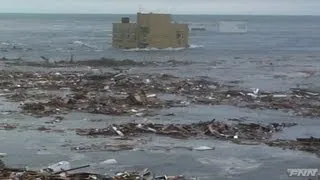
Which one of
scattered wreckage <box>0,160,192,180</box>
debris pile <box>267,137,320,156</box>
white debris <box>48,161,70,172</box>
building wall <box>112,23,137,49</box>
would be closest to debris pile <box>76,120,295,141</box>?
debris pile <box>267,137,320,156</box>

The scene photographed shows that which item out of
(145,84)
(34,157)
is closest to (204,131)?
(34,157)

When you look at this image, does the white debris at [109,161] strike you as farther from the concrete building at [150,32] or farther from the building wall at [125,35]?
the building wall at [125,35]

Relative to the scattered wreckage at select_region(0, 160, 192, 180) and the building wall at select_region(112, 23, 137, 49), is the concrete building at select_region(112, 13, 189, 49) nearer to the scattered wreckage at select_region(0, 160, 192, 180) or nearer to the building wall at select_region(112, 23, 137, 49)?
the building wall at select_region(112, 23, 137, 49)

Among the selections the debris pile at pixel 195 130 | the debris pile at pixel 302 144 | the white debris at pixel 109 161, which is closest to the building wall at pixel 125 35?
the debris pile at pixel 195 130

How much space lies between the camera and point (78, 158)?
42.5ft

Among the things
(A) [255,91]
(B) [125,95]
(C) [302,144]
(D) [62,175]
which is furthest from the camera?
(A) [255,91]

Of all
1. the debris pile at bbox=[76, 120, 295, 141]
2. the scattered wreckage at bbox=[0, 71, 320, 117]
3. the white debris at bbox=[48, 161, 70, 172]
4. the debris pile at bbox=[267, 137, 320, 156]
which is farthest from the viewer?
the scattered wreckage at bbox=[0, 71, 320, 117]

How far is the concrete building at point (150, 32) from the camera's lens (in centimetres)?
5162

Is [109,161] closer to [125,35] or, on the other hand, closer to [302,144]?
[302,144]

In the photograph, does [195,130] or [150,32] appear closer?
[195,130]

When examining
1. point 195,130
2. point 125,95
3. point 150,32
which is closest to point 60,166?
point 195,130

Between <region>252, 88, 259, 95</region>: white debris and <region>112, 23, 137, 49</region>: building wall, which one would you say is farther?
<region>112, 23, 137, 49</region>: building wall

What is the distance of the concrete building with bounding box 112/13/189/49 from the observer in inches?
2032

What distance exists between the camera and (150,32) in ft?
175
